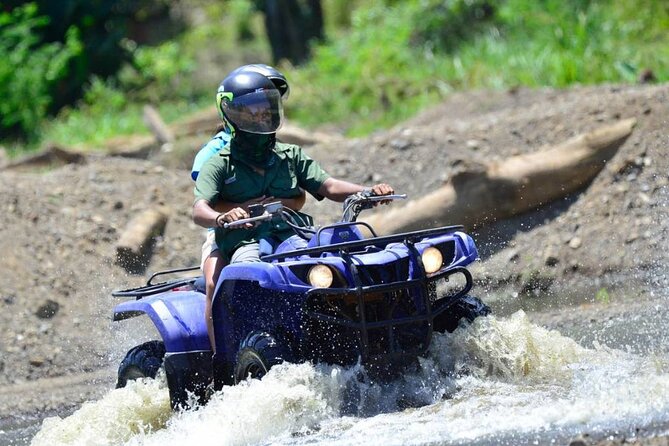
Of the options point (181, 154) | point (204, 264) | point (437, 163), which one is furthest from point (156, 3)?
point (204, 264)

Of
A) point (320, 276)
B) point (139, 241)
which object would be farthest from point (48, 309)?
point (320, 276)

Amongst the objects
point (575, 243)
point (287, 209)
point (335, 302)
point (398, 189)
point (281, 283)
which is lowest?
point (575, 243)

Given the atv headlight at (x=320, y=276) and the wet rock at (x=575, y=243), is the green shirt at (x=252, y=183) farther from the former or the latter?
the wet rock at (x=575, y=243)

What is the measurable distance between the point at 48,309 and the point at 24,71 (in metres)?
14.4

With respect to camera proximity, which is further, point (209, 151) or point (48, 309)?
point (48, 309)

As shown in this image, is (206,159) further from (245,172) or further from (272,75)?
(272,75)

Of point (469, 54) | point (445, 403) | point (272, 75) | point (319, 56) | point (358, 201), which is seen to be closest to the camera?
point (445, 403)

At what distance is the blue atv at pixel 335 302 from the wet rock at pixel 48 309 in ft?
18.6

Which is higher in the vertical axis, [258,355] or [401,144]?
[258,355]

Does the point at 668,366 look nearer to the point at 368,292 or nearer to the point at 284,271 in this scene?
the point at 368,292

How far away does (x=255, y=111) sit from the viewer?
7.79m

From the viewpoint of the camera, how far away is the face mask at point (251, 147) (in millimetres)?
7938

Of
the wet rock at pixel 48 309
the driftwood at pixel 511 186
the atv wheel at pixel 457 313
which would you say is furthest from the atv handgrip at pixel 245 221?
the wet rock at pixel 48 309

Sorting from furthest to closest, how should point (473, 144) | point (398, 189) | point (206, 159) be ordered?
1. point (473, 144)
2. point (398, 189)
3. point (206, 159)
